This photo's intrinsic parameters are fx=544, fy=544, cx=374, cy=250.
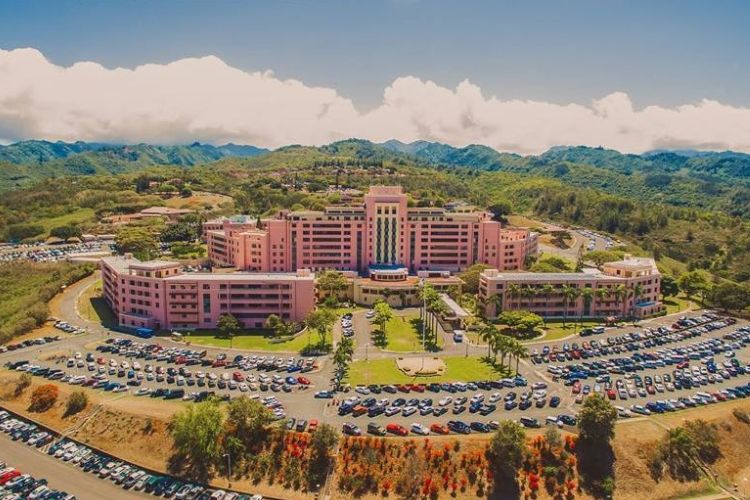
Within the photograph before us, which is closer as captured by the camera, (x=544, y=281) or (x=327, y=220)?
(x=544, y=281)

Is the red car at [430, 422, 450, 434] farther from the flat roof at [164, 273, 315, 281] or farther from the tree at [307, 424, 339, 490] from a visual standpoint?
the flat roof at [164, 273, 315, 281]

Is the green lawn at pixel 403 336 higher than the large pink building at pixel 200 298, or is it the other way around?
the large pink building at pixel 200 298

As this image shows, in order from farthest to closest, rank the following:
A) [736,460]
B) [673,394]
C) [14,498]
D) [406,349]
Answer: [406,349]
[673,394]
[736,460]
[14,498]

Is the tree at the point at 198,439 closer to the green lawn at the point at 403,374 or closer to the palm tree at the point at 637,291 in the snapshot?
the green lawn at the point at 403,374

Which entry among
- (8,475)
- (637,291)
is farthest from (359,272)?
(8,475)

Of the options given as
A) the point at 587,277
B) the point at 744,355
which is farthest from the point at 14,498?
the point at 744,355

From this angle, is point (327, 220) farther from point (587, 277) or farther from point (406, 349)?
point (587, 277)

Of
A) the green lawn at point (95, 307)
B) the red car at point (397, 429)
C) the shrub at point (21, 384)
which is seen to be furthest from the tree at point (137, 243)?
the red car at point (397, 429)
